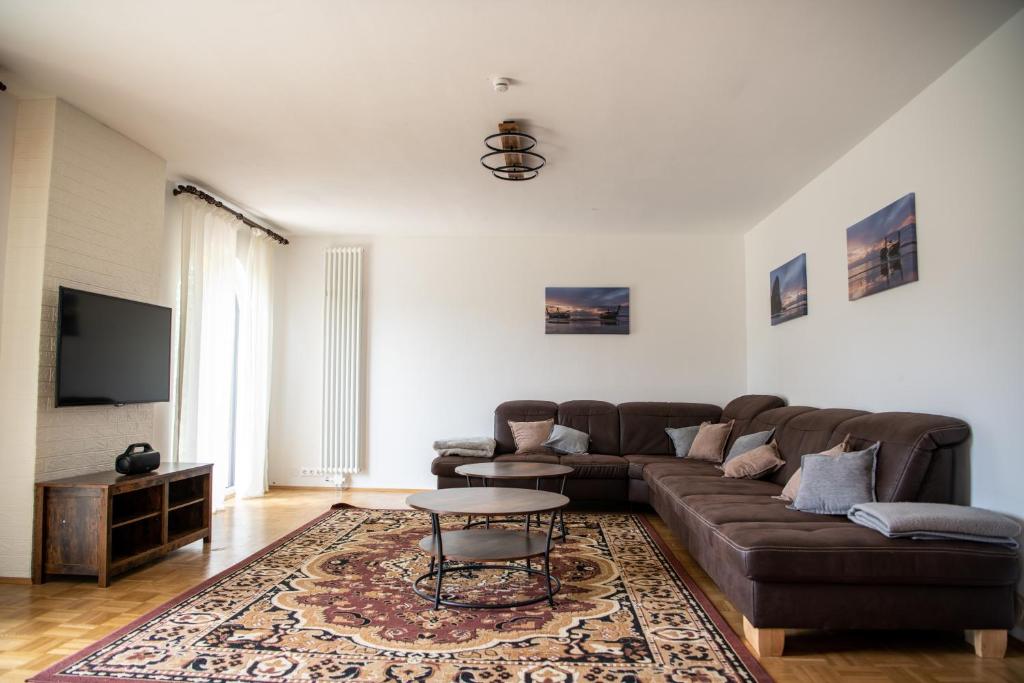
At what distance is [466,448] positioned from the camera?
5965 mm

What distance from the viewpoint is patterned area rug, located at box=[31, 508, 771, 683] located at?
2.50 meters

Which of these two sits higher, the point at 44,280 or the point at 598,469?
the point at 44,280

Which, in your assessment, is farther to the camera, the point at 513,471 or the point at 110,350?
the point at 513,471

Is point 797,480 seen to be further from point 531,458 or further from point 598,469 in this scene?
point 531,458

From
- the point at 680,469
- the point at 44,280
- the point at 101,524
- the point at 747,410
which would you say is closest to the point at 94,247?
the point at 44,280

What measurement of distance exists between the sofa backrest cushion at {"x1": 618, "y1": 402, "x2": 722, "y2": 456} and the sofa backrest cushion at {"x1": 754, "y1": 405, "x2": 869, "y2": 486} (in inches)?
60.8

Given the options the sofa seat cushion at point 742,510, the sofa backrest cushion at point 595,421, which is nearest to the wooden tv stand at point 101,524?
the sofa seat cushion at point 742,510

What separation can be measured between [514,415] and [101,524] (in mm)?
3700

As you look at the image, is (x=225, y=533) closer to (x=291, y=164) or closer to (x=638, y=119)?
(x=291, y=164)

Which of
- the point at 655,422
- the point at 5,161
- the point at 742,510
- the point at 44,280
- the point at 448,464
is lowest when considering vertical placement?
the point at 448,464

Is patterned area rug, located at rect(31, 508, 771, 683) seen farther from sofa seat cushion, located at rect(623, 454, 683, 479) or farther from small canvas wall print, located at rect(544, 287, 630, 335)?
small canvas wall print, located at rect(544, 287, 630, 335)

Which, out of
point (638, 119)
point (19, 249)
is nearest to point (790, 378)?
point (638, 119)

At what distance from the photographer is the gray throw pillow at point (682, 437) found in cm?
608

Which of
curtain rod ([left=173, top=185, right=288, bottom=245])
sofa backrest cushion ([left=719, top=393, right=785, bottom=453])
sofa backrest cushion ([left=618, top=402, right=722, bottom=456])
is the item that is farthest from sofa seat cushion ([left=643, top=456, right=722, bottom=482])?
curtain rod ([left=173, top=185, right=288, bottom=245])
